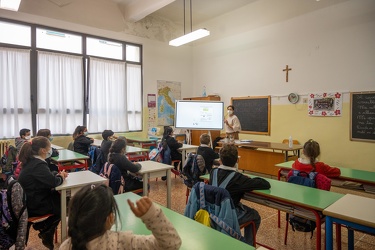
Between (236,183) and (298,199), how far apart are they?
47 centimetres

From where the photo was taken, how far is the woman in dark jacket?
9.86 feet

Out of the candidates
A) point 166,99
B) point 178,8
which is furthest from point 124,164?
point 178,8

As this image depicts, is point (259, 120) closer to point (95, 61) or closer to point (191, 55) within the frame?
point (191, 55)

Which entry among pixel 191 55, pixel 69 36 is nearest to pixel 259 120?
pixel 191 55

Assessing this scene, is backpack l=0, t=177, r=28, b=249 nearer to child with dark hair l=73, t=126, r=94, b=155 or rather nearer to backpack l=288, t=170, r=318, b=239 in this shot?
backpack l=288, t=170, r=318, b=239

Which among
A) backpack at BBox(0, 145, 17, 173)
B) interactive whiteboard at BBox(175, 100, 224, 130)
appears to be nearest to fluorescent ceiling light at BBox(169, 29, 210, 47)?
interactive whiteboard at BBox(175, 100, 224, 130)

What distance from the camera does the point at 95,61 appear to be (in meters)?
6.71

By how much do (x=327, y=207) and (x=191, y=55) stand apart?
7.78m

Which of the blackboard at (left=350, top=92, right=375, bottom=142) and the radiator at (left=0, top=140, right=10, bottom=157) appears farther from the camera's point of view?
the radiator at (left=0, top=140, right=10, bottom=157)

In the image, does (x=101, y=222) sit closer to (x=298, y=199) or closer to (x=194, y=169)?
(x=298, y=199)

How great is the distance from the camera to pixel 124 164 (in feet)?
9.86

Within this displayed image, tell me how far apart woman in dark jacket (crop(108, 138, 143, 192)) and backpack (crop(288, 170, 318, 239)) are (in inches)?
65.8

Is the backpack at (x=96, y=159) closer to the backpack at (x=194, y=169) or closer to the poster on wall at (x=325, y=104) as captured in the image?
the backpack at (x=194, y=169)

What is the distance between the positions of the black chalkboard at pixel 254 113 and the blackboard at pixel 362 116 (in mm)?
1884
